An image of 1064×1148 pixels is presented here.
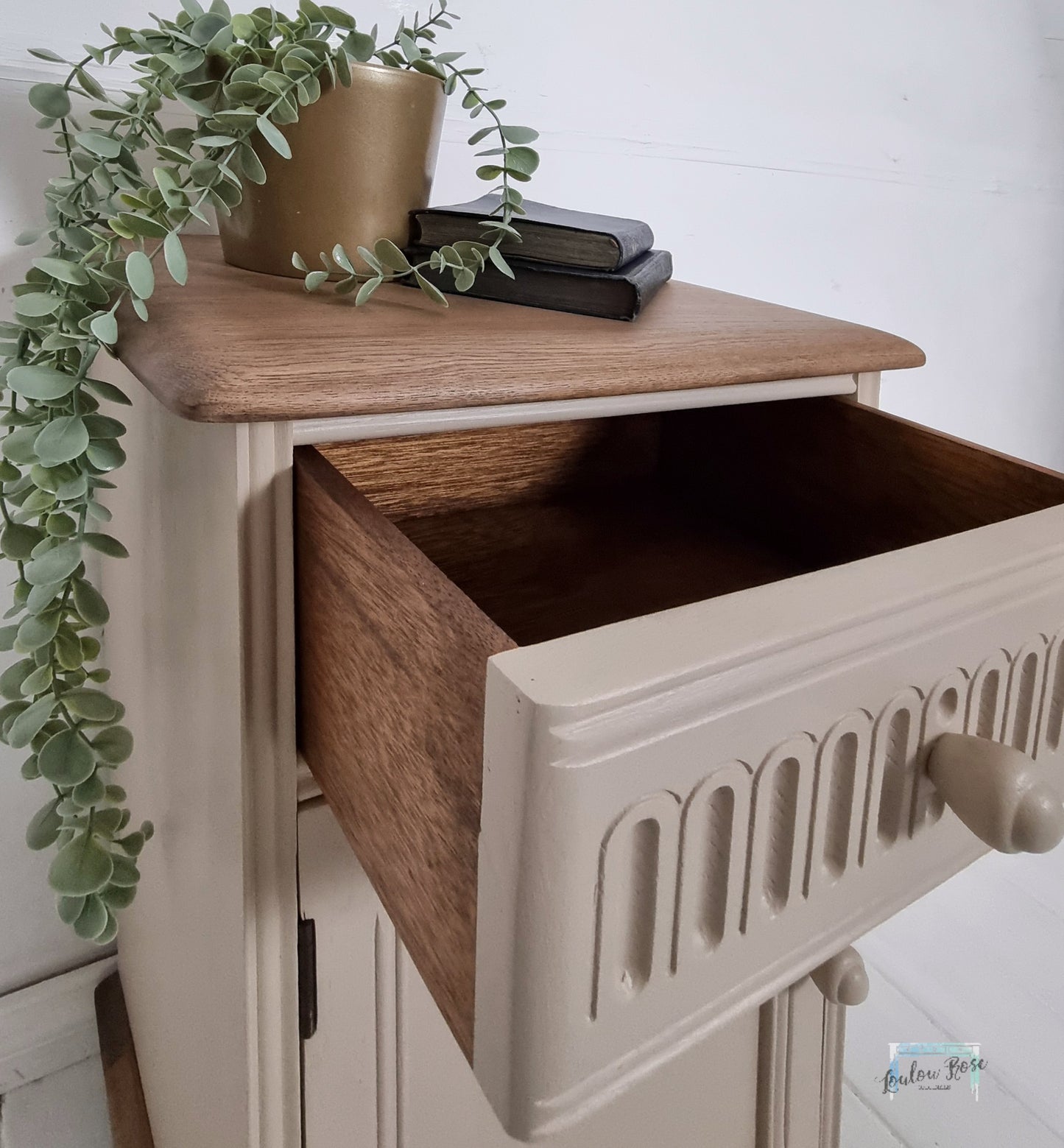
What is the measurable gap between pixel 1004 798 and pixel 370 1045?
1.19ft

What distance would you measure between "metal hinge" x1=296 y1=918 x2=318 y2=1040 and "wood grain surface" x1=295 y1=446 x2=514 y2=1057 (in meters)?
0.10

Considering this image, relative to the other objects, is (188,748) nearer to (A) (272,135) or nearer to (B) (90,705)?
(B) (90,705)

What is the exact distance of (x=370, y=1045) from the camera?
508mm

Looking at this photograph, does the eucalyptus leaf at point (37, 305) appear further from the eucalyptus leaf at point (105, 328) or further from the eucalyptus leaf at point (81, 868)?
Answer: the eucalyptus leaf at point (81, 868)

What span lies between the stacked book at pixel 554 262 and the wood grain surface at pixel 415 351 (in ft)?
0.04

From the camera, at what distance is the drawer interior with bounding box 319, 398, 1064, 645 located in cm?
57

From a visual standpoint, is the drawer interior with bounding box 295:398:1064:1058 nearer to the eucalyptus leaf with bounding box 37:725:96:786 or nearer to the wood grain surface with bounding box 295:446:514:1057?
the wood grain surface with bounding box 295:446:514:1057

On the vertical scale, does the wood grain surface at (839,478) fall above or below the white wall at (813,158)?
below

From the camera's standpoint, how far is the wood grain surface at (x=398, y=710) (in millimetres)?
298

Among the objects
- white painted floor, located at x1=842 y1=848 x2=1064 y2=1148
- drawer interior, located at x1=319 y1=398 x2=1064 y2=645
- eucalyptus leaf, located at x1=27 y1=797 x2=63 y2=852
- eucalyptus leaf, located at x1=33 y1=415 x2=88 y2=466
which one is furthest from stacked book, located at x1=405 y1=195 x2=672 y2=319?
white painted floor, located at x1=842 y1=848 x2=1064 y2=1148

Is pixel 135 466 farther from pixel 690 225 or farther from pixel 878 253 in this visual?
pixel 878 253

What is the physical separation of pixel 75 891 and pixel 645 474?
55 centimetres

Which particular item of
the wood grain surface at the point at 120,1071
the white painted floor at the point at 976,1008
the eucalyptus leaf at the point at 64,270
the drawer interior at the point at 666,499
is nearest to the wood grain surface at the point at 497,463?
the drawer interior at the point at 666,499

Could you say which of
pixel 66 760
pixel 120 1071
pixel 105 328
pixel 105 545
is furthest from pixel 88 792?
pixel 120 1071
